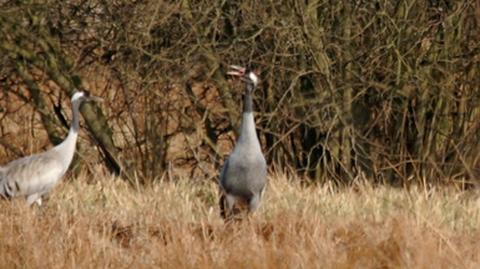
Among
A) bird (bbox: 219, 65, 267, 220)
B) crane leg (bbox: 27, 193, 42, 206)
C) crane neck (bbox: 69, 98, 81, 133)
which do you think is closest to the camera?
bird (bbox: 219, 65, 267, 220)

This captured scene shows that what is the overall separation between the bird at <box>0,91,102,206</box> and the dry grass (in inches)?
11.0

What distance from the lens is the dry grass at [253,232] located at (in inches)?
276

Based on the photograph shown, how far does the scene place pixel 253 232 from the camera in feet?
24.5

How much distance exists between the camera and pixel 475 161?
1229 cm

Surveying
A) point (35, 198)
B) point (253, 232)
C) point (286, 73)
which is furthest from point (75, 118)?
point (253, 232)

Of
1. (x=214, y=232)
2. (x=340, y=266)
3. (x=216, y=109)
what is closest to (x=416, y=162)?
(x=216, y=109)

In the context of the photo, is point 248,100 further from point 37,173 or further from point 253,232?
point 253,232

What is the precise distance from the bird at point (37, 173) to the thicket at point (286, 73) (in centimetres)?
→ 94

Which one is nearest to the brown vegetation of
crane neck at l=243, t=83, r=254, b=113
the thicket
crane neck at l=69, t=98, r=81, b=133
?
the thicket

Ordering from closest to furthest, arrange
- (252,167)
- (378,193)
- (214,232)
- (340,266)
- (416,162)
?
(340,266) < (214,232) < (252,167) < (378,193) < (416,162)

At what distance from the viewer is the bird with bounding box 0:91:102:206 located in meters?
10.7

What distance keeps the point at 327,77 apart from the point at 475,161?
1.74m

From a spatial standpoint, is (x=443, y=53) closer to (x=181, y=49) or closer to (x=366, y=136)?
(x=366, y=136)

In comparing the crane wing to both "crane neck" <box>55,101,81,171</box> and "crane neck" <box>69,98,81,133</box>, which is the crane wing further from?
"crane neck" <box>69,98,81,133</box>
